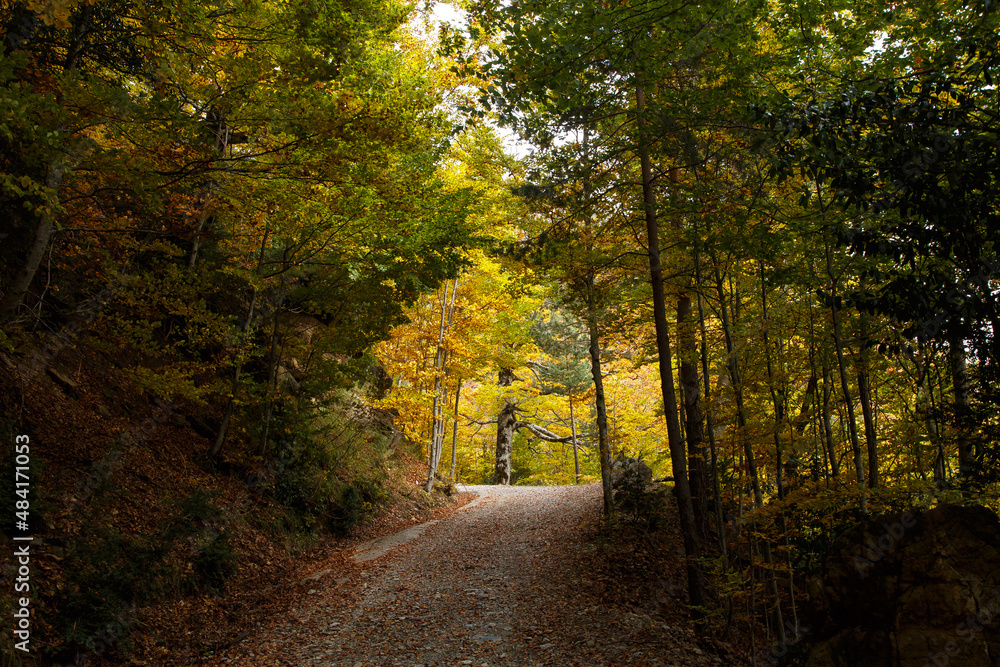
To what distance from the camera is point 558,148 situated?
8.31 meters

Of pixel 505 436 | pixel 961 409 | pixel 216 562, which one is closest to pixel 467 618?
pixel 216 562

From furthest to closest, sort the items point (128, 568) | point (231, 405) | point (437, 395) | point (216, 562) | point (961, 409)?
point (437, 395) < point (231, 405) < point (216, 562) < point (128, 568) < point (961, 409)

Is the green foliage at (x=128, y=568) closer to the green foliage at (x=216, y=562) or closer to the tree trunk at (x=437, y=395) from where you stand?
the green foliage at (x=216, y=562)

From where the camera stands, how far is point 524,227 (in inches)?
432

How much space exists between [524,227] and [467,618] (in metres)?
7.32

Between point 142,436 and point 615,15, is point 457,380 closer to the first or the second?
point 142,436

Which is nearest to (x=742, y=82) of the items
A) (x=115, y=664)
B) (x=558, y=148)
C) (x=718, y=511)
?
(x=558, y=148)

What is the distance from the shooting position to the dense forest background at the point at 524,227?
13.9ft

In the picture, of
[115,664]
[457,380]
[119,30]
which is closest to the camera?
[115,664]

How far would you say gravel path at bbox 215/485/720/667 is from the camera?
19.9 ft

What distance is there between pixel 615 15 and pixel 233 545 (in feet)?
29.3

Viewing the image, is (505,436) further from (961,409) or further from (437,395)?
(961,409)

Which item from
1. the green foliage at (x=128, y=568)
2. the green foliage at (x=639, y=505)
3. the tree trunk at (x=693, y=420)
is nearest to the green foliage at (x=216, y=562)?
the green foliage at (x=128, y=568)

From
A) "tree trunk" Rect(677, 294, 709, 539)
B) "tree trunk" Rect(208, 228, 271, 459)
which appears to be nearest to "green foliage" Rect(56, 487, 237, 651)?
"tree trunk" Rect(208, 228, 271, 459)
